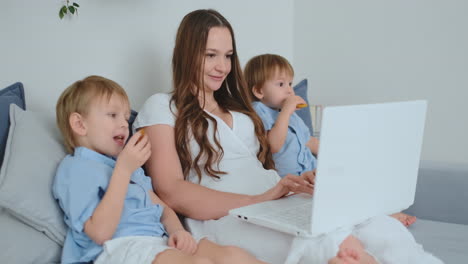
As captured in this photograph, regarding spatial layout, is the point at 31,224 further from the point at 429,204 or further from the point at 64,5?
the point at 429,204

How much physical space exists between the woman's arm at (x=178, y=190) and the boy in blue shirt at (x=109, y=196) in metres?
0.07

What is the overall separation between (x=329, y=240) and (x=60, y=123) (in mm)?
838

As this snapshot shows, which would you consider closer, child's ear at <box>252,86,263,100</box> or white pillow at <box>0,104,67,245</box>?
white pillow at <box>0,104,67,245</box>

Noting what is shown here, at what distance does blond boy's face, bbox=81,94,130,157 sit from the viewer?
1.34m

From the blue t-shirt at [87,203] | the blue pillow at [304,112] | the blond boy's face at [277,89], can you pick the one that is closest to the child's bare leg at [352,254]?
the blue t-shirt at [87,203]

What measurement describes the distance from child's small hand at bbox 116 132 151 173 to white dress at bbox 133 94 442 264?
0.80 feet

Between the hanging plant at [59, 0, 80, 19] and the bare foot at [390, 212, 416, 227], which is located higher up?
the hanging plant at [59, 0, 80, 19]

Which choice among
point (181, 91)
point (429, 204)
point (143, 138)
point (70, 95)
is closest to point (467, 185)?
point (429, 204)

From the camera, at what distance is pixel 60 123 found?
4.56ft

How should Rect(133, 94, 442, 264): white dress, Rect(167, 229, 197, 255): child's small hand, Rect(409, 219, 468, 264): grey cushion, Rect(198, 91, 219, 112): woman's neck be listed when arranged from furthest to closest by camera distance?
Rect(198, 91, 219, 112): woman's neck → Rect(409, 219, 468, 264): grey cushion → Rect(167, 229, 197, 255): child's small hand → Rect(133, 94, 442, 264): white dress

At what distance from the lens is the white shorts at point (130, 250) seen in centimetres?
116

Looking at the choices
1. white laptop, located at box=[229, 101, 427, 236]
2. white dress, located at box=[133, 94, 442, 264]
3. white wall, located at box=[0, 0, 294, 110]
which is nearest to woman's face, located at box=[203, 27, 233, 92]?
white dress, located at box=[133, 94, 442, 264]

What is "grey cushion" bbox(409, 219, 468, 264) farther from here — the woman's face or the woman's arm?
the woman's face

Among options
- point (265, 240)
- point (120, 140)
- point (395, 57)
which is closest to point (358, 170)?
point (265, 240)
